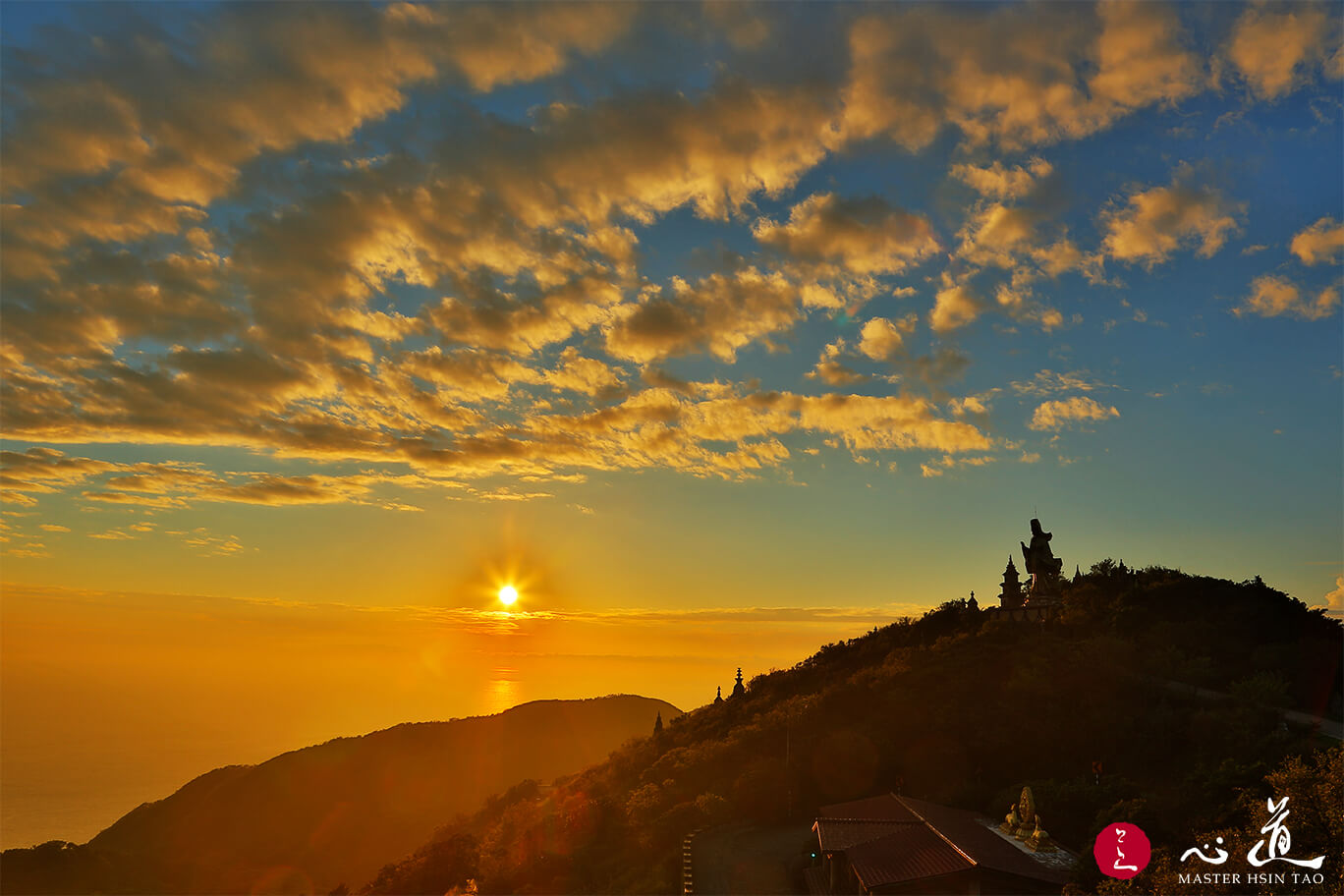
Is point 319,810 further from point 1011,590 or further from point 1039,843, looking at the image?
point 1039,843

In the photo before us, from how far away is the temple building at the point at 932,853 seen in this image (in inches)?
984

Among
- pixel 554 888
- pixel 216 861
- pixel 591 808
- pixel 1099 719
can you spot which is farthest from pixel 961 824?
pixel 216 861

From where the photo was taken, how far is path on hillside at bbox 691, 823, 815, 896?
32.9 metres

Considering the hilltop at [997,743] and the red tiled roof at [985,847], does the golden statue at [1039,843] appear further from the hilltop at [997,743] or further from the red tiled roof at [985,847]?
the hilltop at [997,743]

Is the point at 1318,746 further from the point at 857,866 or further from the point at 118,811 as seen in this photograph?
the point at 118,811

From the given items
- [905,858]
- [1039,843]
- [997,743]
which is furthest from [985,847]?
[997,743]

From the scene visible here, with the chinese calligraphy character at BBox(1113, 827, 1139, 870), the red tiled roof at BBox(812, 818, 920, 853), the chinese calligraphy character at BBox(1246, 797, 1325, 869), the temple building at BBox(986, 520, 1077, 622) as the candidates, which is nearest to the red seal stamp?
the chinese calligraphy character at BBox(1113, 827, 1139, 870)

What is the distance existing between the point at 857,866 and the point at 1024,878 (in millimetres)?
5922

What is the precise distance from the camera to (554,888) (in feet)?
119

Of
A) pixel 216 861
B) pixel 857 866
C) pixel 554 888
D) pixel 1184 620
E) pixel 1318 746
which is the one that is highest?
pixel 1184 620

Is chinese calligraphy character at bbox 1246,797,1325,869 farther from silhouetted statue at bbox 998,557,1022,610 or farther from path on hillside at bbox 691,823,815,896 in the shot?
silhouetted statue at bbox 998,557,1022,610

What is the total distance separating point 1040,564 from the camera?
72.5 meters

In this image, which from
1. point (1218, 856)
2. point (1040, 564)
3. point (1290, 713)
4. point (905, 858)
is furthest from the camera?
point (1040, 564)

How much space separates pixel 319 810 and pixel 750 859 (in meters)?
126
